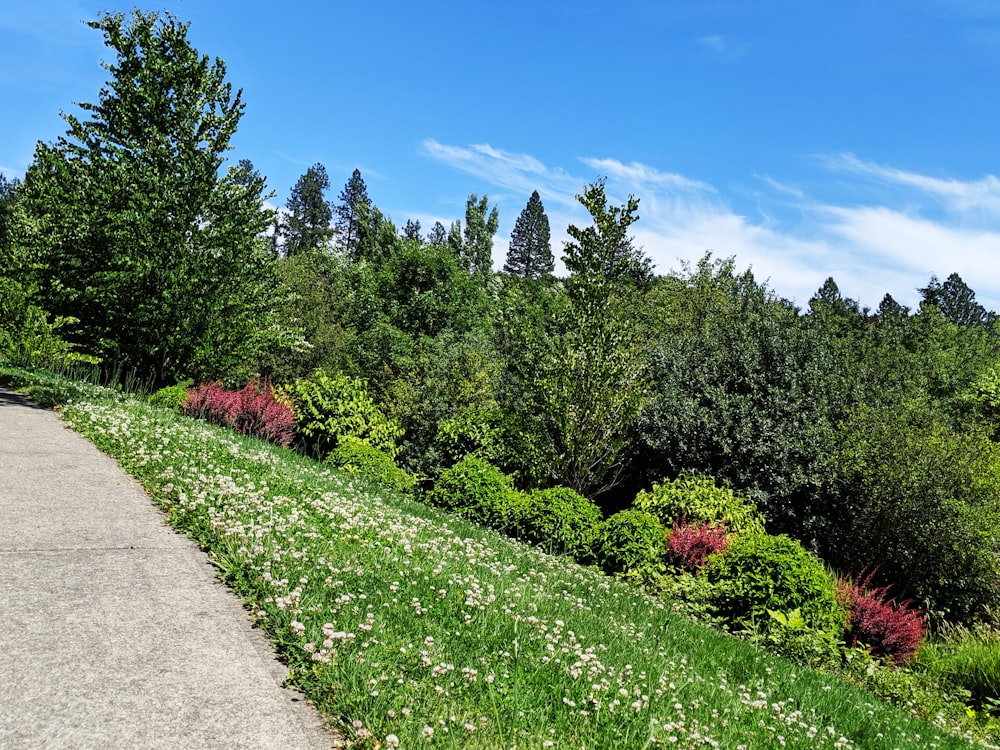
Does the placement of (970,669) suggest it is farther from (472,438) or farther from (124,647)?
(124,647)

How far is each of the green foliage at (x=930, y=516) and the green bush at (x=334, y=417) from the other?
10.5 metres

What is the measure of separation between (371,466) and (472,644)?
758 cm

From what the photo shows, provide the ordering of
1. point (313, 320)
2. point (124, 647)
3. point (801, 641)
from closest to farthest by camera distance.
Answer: point (124, 647)
point (801, 641)
point (313, 320)

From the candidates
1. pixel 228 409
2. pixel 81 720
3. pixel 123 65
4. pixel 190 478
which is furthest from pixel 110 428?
pixel 123 65

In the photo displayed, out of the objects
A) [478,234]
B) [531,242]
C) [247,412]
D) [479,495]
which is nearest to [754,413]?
[479,495]

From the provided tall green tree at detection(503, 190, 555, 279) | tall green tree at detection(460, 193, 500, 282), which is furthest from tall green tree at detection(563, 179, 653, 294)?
tall green tree at detection(503, 190, 555, 279)

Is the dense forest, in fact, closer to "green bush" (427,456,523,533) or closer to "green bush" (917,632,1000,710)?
"green bush" (427,456,523,533)

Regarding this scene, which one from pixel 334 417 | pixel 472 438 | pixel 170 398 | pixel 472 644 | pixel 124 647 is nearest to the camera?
pixel 124 647

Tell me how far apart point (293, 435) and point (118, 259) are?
5299 mm

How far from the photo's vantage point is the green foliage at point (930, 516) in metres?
12.3

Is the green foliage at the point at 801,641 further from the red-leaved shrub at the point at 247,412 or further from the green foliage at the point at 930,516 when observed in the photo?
the red-leaved shrub at the point at 247,412

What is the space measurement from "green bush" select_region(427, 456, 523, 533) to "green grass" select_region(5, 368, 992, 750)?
1866 mm

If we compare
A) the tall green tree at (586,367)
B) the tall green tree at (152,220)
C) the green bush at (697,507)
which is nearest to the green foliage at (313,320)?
the tall green tree at (152,220)

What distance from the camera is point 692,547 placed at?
8.70 metres
